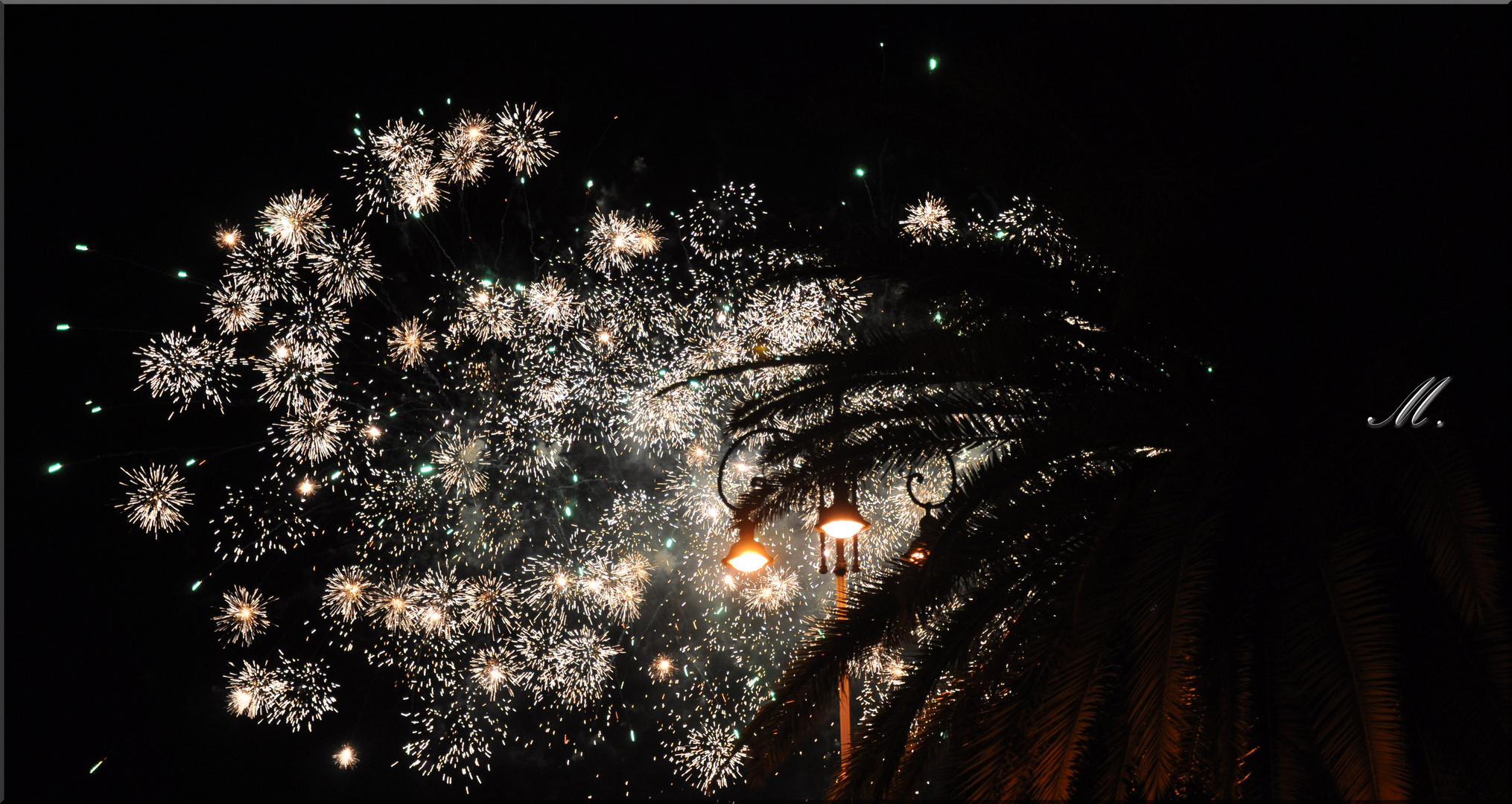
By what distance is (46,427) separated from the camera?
10469mm

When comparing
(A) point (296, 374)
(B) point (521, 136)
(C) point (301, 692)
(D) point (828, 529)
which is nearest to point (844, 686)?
(D) point (828, 529)

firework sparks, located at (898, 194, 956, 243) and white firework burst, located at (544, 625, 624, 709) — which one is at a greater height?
firework sparks, located at (898, 194, 956, 243)

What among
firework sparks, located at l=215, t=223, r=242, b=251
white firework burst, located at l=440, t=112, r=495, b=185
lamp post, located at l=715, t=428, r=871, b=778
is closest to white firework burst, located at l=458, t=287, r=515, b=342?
white firework burst, located at l=440, t=112, r=495, b=185

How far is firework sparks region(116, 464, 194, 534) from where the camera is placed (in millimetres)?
10211

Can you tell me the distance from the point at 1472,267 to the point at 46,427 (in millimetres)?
12689

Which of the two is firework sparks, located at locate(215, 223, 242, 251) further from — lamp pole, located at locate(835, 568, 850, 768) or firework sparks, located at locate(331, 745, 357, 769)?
lamp pole, located at locate(835, 568, 850, 768)

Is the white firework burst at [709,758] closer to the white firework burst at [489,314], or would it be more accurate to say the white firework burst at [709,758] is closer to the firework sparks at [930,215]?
the white firework burst at [489,314]

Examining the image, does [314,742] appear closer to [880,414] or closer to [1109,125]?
[880,414]

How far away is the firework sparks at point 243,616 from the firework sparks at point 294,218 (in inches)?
162

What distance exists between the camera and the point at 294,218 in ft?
32.1

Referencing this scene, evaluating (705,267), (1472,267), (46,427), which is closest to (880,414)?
(1472,267)

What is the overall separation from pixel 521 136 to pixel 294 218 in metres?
2.50

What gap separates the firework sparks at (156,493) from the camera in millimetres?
10211

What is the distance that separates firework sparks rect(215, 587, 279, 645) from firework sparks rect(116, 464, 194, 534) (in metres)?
1.14
